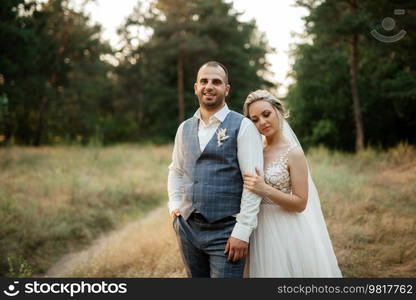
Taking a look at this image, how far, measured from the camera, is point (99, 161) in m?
14.5

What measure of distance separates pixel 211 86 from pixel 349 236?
3411 millimetres

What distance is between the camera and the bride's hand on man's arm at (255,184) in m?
2.71

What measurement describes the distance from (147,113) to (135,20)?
305 inches

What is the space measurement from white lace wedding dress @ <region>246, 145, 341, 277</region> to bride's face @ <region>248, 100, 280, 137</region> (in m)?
0.23

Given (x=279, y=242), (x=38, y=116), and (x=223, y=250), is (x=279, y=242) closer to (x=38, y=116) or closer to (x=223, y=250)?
(x=223, y=250)

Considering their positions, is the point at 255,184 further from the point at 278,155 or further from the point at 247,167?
the point at 278,155

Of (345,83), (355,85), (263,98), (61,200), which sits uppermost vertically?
(345,83)

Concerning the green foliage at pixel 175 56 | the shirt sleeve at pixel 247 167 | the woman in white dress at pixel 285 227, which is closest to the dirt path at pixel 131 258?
the woman in white dress at pixel 285 227

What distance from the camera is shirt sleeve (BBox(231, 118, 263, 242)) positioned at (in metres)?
2.71

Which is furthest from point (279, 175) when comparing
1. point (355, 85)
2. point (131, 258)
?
point (355, 85)

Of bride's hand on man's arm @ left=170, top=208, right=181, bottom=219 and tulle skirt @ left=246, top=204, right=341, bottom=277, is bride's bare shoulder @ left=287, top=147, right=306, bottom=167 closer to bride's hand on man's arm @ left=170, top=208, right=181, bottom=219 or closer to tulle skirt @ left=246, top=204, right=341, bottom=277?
tulle skirt @ left=246, top=204, right=341, bottom=277

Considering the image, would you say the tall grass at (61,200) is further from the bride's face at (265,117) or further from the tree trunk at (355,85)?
the tree trunk at (355,85)

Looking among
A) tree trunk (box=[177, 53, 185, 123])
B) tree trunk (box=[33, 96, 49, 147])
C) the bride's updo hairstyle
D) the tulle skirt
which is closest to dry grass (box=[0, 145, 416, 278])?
the tulle skirt

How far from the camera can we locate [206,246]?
9.38ft
